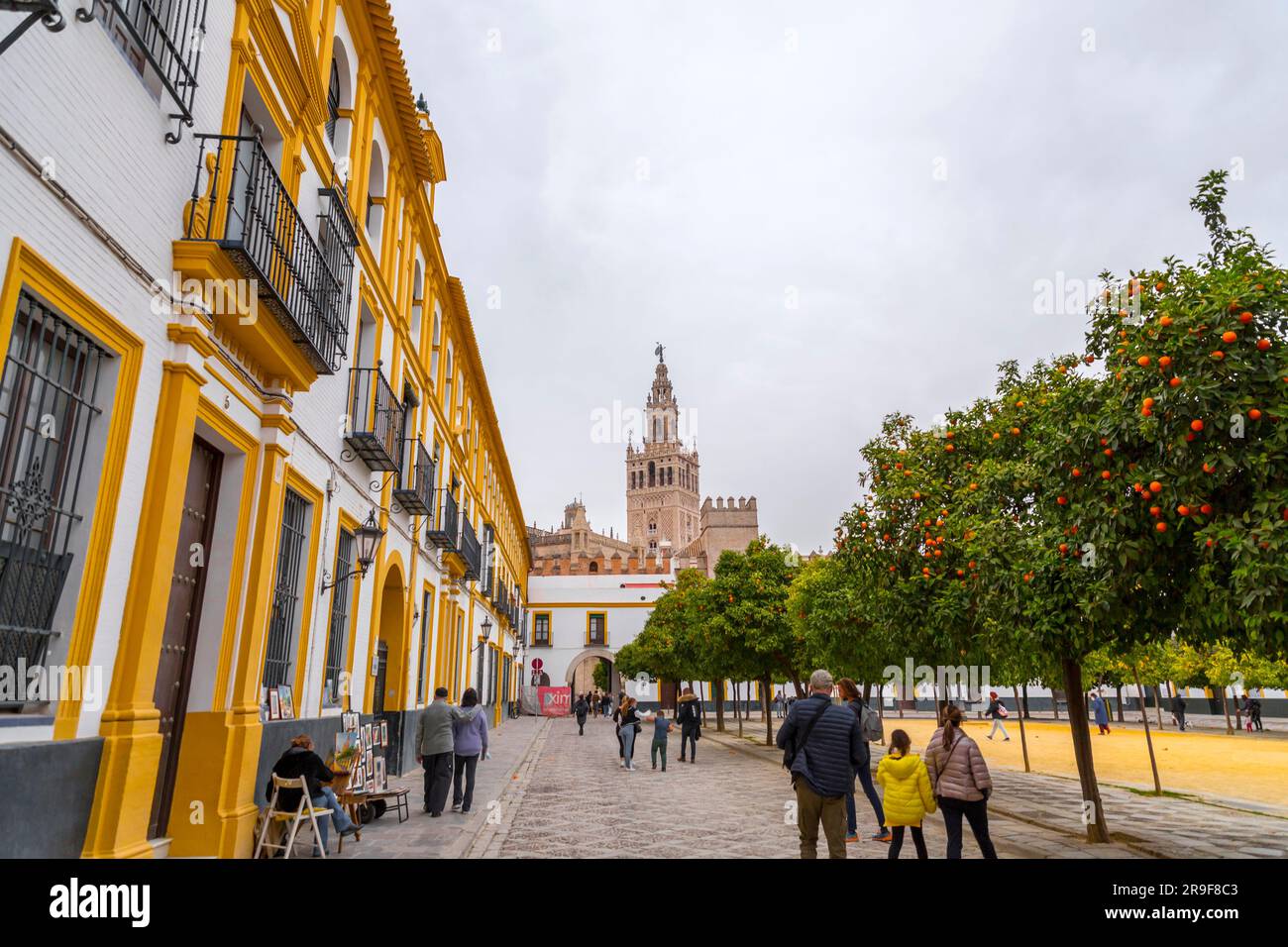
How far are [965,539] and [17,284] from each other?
9.28 m

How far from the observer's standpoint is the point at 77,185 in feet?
16.4

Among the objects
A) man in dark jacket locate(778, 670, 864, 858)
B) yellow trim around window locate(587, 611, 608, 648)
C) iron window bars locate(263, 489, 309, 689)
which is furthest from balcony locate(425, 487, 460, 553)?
yellow trim around window locate(587, 611, 608, 648)

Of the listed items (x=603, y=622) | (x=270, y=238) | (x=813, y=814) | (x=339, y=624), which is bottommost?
(x=813, y=814)

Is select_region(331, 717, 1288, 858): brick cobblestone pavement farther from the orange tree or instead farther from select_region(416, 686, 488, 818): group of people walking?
the orange tree

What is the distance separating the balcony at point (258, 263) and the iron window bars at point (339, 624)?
10.7ft

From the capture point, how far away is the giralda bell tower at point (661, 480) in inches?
4690

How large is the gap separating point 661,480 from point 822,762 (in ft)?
381

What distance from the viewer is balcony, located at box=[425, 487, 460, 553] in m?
16.6

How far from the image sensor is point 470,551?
21375 millimetres

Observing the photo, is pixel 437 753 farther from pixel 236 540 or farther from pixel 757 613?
pixel 757 613

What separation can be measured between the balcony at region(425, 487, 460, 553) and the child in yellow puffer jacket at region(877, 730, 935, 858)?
10870 mm

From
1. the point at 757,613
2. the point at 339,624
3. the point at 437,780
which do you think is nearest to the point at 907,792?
the point at 437,780
